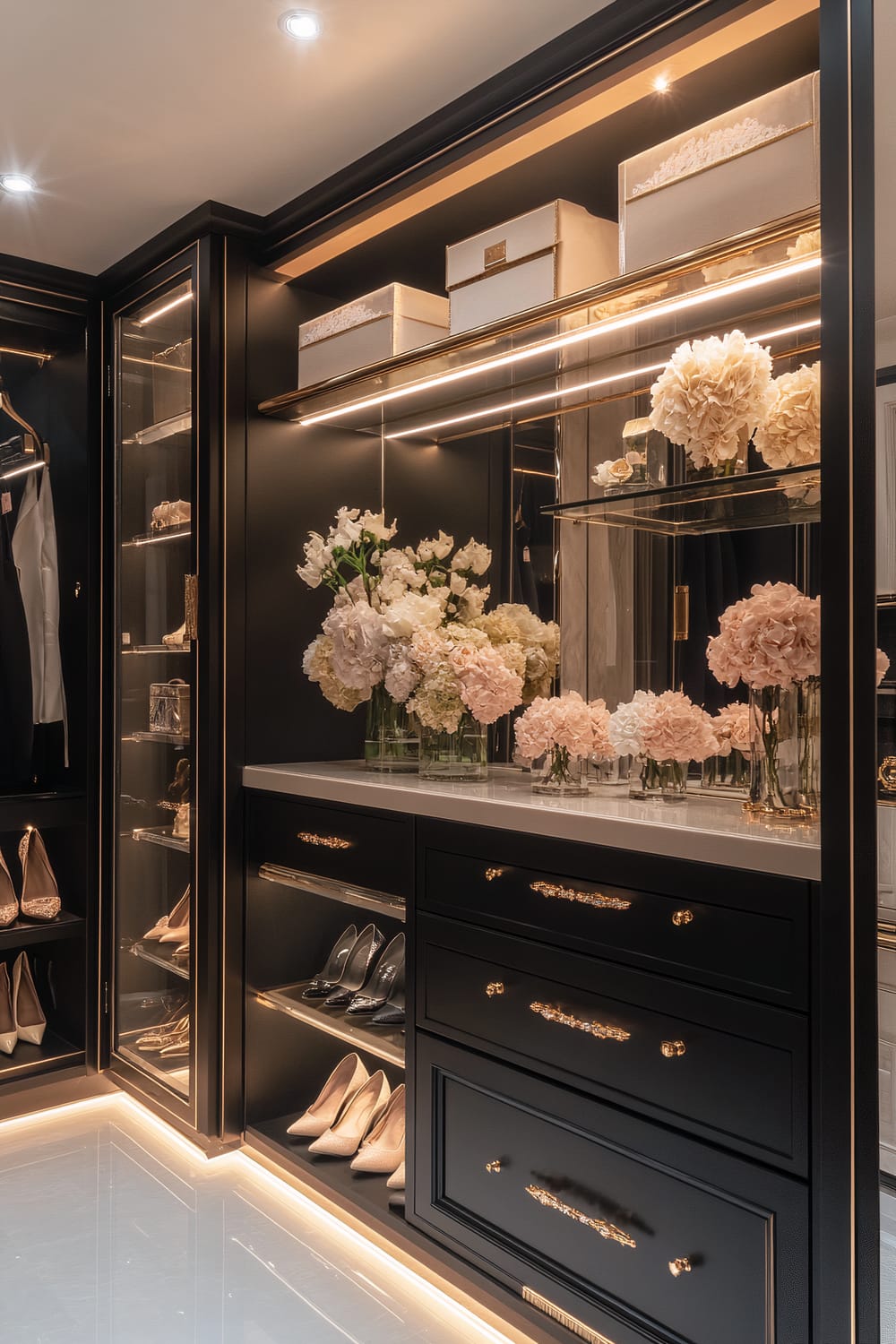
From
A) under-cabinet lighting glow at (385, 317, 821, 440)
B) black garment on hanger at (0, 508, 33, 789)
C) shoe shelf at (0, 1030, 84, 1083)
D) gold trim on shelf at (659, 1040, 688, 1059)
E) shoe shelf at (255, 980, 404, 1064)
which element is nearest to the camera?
gold trim on shelf at (659, 1040, 688, 1059)

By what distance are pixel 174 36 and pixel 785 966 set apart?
6.43 ft

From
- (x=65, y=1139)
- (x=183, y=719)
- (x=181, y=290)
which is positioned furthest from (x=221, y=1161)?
(x=181, y=290)

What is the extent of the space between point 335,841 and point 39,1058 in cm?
140

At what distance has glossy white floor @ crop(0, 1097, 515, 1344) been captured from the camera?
6.62ft

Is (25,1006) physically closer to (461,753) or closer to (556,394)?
(461,753)

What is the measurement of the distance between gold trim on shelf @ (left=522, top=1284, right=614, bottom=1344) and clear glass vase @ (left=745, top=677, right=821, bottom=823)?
A: 93 centimetres

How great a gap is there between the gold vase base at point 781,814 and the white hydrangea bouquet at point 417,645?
0.71m

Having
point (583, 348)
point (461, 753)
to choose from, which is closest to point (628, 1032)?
point (461, 753)

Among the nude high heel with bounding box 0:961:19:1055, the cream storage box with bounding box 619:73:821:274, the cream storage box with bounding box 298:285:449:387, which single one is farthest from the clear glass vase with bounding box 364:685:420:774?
the nude high heel with bounding box 0:961:19:1055

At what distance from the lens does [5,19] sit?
1882mm

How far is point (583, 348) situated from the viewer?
7.29 feet

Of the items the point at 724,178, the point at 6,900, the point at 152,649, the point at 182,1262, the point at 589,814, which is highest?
the point at 724,178

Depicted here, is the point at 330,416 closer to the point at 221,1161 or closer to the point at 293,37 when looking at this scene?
the point at 293,37

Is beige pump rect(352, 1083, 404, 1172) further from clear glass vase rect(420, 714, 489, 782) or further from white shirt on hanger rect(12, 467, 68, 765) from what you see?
white shirt on hanger rect(12, 467, 68, 765)
